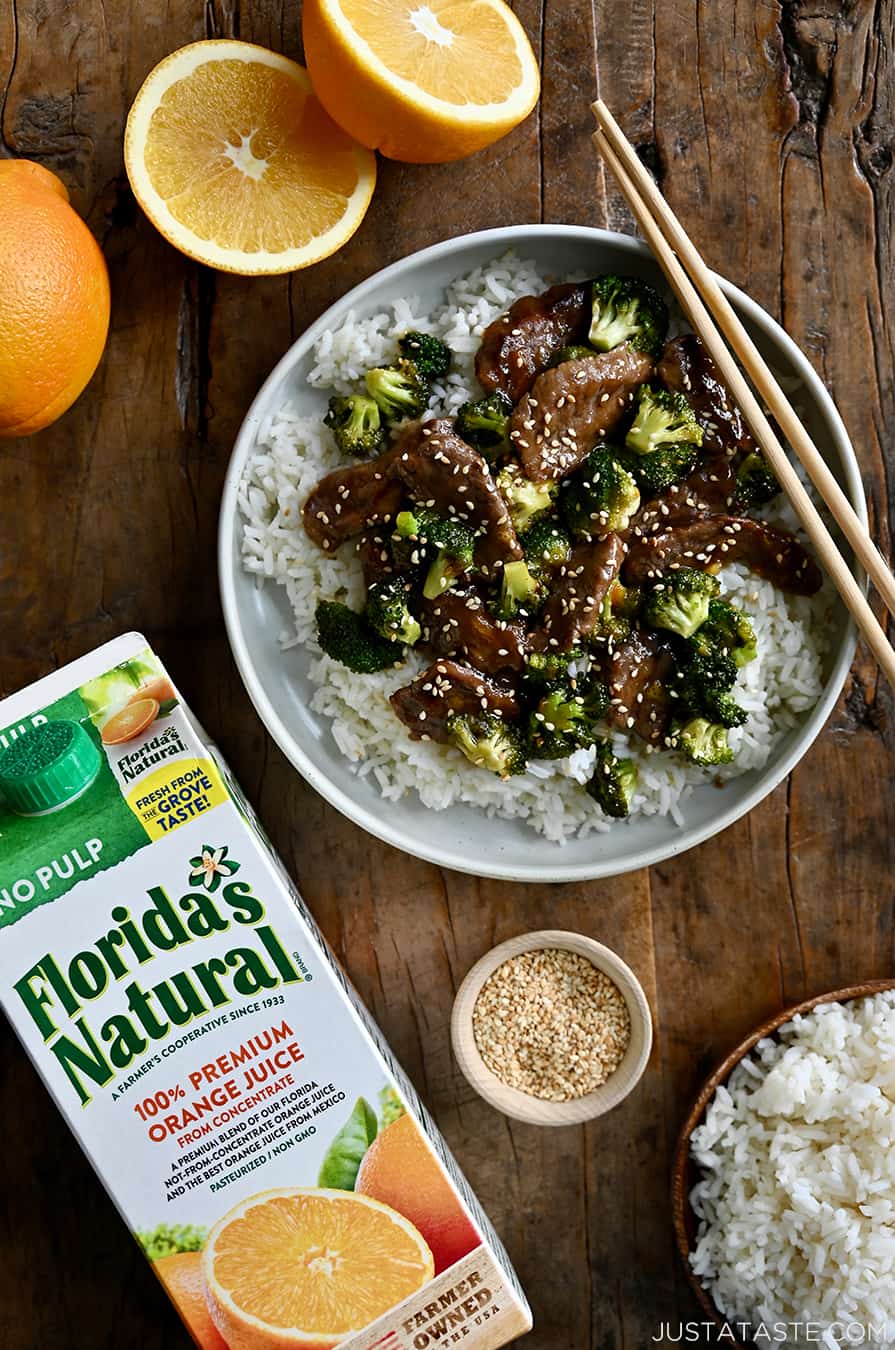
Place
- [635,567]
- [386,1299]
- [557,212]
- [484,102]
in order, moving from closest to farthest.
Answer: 1. [386,1299]
2. [484,102]
3. [635,567]
4. [557,212]

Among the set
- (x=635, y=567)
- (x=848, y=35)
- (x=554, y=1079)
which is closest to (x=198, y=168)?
(x=635, y=567)

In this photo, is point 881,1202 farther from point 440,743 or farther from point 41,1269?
point 41,1269

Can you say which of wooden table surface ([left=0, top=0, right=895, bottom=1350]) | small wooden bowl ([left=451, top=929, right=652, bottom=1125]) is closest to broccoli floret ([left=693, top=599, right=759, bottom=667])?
wooden table surface ([left=0, top=0, right=895, bottom=1350])

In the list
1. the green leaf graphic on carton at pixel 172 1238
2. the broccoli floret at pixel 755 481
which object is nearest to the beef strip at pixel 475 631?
the broccoli floret at pixel 755 481

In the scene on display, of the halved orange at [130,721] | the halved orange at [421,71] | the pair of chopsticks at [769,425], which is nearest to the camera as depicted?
the halved orange at [130,721]

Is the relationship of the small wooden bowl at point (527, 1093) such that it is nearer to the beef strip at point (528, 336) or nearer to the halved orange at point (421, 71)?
the beef strip at point (528, 336)

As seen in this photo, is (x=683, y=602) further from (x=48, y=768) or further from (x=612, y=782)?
(x=48, y=768)

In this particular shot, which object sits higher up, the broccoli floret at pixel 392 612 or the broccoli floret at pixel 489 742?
the broccoli floret at pixel 392 612

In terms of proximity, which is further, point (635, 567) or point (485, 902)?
point (485, 902)
